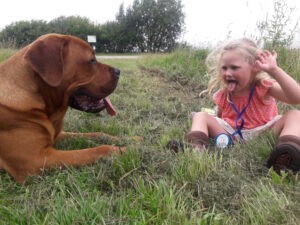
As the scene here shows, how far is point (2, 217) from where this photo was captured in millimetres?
2041

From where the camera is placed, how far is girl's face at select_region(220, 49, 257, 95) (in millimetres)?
3188

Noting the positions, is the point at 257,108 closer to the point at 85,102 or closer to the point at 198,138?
the point at 198,138

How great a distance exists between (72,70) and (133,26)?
3073 centimetres

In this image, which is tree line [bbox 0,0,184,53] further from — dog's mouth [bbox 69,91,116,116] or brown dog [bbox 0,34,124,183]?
brown dog [bbox 0,34,124,183]

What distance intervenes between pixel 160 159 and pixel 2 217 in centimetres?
101

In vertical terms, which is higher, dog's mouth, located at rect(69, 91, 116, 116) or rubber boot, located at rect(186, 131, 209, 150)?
dog's mouth, located at rect(69, 91, 116, 116)

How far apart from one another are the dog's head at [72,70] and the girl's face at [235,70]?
92cm

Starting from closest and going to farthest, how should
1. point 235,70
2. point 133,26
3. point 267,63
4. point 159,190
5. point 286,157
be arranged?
point 159,190 < point 286,157 < point 267,63 < point 235,70 < point 133,26

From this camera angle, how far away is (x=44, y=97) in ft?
9.78

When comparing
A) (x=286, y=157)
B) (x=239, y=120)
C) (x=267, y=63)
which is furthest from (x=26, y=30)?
(x=286, y=157)

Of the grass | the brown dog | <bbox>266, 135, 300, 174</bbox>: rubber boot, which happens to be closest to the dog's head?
the brown dog

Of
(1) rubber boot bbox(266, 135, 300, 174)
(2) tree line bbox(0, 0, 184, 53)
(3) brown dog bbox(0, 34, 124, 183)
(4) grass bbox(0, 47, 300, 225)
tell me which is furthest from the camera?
(2) tree line bbox(0, 0, 184, 53)

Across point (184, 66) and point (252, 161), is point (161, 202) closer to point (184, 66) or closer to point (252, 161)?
→ point (252, 161)

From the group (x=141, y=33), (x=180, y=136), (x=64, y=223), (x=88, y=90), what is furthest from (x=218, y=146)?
(x=141, y=33)
